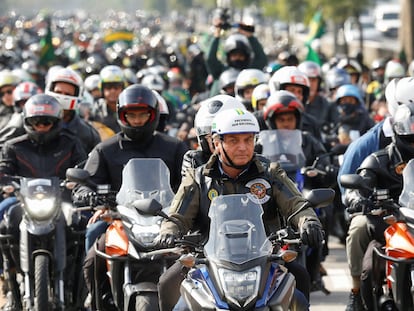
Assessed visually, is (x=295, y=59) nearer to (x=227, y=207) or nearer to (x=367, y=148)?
(x=367, y=148)

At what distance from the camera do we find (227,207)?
23.0 feet

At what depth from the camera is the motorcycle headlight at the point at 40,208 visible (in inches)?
384

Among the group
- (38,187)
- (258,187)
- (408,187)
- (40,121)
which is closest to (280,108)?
(40,121)

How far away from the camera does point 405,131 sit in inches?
345

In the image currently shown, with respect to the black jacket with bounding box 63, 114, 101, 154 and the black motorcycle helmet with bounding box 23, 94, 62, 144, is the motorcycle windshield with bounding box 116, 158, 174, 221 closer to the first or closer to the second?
the black motorcycle helmet with bounding box 23, 94, 62, 144

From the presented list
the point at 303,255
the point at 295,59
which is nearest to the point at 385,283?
the point at 303,255

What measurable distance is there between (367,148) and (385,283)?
1271mm

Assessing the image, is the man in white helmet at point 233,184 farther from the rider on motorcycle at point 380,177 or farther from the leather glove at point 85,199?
the leather glove at point 85,199

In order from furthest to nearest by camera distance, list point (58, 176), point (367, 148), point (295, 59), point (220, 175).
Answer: point (295, 59) < point (58, 176) < point (367, 148) < point (220, 175)

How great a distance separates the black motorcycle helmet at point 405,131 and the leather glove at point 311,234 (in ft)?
6.29

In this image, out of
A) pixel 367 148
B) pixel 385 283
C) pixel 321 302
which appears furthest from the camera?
pixel 321 302

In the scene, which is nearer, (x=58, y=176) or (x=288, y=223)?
(x=288, y=223)

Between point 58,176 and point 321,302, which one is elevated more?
point 58,176

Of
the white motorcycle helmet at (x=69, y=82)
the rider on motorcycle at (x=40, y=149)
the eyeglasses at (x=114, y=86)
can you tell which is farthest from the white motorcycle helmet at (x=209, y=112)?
the eyeglasses at (x=114, y=86)
